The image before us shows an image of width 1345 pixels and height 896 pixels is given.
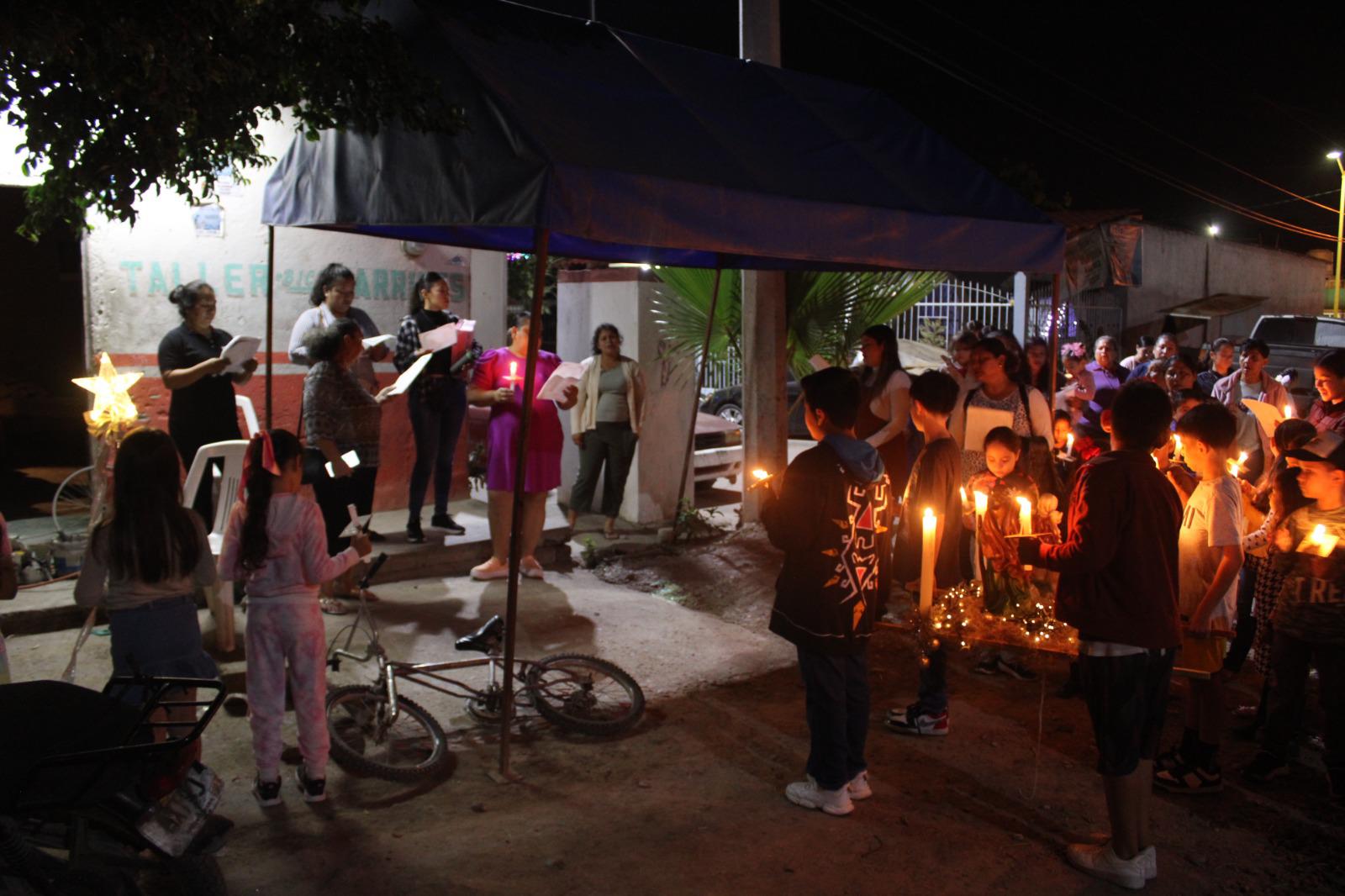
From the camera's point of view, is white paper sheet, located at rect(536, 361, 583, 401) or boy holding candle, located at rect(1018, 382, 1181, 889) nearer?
boy holding candle, located at rect(1018, 382, 1181, 889)

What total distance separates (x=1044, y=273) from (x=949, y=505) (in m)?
2.22

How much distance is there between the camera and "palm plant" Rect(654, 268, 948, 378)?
9.12 m

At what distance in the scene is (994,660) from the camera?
653 cm

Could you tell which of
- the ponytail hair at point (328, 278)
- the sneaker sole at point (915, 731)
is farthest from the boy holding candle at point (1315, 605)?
the ponytail hair at point (328, 278)

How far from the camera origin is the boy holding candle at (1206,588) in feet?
15.3

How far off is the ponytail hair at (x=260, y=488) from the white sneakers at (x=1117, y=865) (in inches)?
137

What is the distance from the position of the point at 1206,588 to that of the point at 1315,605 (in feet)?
1.48

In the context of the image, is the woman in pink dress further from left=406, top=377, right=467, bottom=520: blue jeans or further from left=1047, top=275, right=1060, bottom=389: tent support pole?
left=1047, top=275, right=1060, bottom=389: tent support pole

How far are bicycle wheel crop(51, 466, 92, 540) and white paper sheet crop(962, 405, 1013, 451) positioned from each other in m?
5.93

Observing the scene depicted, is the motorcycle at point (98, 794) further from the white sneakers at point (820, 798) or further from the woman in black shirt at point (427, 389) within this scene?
the woman in black shirt at point (427, 389)

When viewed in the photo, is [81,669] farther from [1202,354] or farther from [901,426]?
[1202,354]

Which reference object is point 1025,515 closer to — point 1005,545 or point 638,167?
point 1005,545

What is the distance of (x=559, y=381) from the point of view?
297 inches

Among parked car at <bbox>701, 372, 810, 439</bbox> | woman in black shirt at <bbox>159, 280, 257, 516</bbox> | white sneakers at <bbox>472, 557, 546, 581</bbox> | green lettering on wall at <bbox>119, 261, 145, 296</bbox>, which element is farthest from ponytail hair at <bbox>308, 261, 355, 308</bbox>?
parked car at <bbox>701, 372, 810, 439</bbox>
